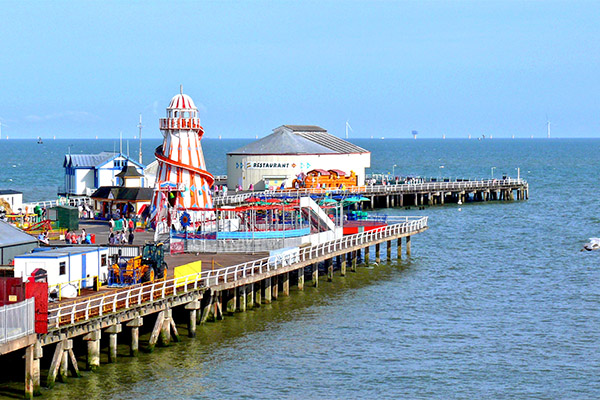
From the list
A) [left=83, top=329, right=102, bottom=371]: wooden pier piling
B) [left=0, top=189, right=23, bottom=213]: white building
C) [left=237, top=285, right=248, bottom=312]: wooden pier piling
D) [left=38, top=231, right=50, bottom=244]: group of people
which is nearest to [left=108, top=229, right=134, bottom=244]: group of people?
[left=38, top=231, right=50, bottom=244]: group of people

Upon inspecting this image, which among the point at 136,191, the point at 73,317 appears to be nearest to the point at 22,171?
the point at 136,191

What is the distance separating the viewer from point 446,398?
36500 millimetres

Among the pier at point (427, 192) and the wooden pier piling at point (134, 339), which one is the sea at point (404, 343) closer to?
the wooden pier piling at point (134, 339)

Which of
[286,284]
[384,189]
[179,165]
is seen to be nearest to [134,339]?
[286,284]

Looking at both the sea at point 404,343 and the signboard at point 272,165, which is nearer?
the sea at point 404,343

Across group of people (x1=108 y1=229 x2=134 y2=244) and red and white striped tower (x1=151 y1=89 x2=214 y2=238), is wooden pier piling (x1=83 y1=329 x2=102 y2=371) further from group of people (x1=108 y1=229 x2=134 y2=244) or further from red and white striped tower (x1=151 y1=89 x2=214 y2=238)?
red and white striped tower (x1=151 y1=89 x2=214 y2=238)

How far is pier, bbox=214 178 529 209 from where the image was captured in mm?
98875

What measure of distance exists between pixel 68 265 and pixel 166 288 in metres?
3.94

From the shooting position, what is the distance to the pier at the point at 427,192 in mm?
98875

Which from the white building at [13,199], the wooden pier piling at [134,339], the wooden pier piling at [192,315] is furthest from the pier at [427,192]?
the wooden pier piling at [134,339]

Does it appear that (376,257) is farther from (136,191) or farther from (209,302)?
(209,302)

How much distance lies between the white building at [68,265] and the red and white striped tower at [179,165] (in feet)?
67.6

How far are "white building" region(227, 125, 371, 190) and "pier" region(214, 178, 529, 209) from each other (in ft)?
13.6

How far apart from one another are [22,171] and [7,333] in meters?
162
